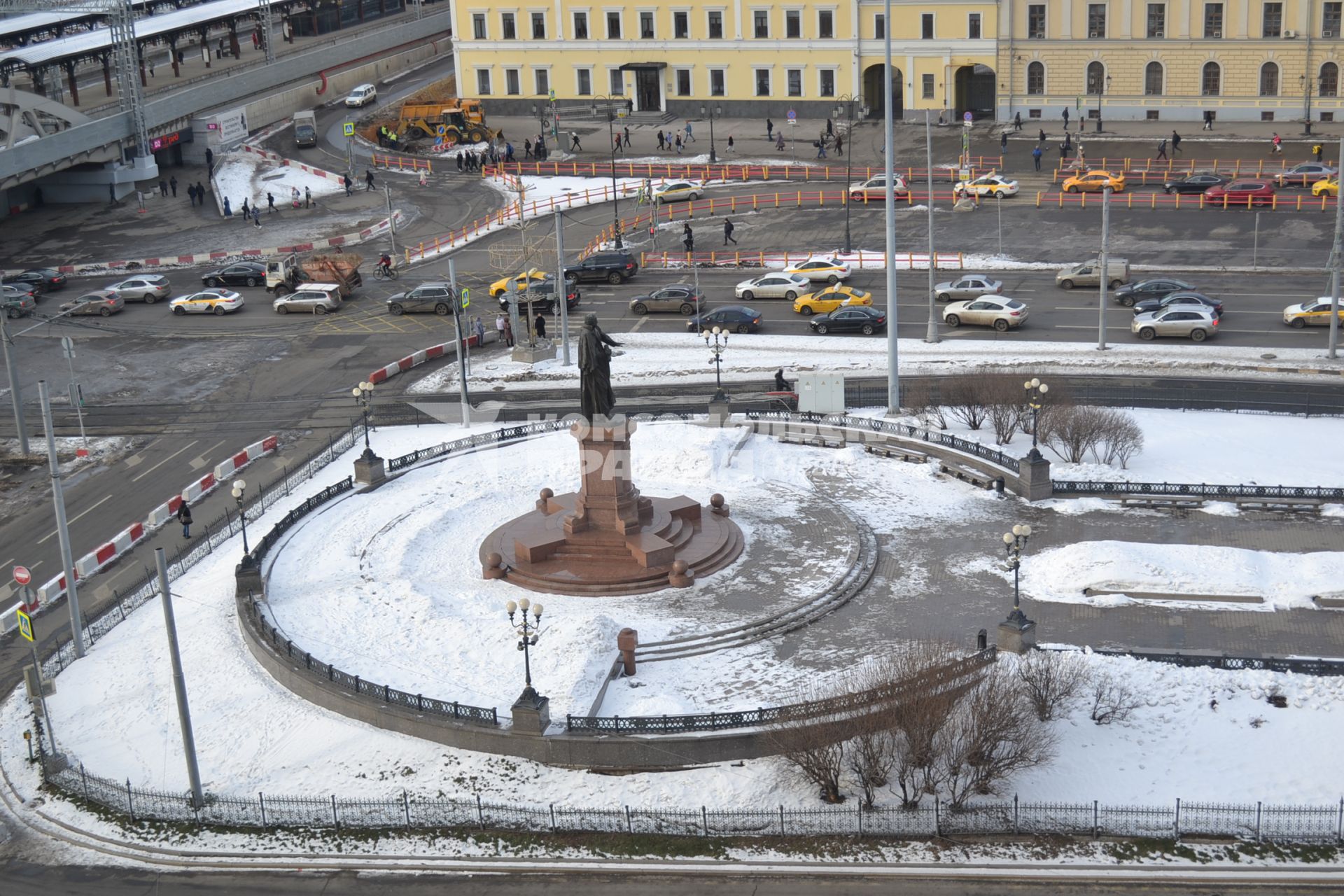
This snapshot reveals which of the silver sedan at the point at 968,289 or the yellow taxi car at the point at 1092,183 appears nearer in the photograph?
the silver sedan at the point at 968,289

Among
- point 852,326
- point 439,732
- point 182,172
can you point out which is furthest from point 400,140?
point 439,732

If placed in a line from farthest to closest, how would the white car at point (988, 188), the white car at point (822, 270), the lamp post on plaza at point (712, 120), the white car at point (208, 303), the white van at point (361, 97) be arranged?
1. the white van at point (361, 97)
2. the lamp post on plaza at point (712, 120)
3. the white car at point (988, 188)
4. the white car at point (208, 303)
5. the white car at point (822, 270)

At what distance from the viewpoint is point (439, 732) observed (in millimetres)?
31438

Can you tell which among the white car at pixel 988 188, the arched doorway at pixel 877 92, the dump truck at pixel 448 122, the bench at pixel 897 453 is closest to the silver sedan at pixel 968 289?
the white car at pixel 988 188

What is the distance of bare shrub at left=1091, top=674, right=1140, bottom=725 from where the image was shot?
30.4m

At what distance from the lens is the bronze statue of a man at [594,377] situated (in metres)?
37.2

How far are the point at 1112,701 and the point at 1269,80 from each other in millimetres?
65102

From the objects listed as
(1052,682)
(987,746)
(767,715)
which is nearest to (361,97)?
(767,715)

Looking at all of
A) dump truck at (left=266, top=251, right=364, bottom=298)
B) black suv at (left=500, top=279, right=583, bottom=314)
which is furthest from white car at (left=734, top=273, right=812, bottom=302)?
dump truck at (left=266, top=251, right=364, bottom=298)

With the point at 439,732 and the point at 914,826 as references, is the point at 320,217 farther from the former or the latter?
the point at 914,826

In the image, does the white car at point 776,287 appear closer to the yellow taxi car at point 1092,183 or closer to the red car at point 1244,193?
the yellow taxi car at point 1092,183

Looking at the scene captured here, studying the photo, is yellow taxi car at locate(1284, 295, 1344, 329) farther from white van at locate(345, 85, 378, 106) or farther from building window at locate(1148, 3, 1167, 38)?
white van at locate(345, 85, 378, 106)

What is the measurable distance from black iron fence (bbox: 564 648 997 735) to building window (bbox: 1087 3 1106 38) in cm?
6480

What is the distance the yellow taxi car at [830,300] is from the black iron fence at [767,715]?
31.5 metres
